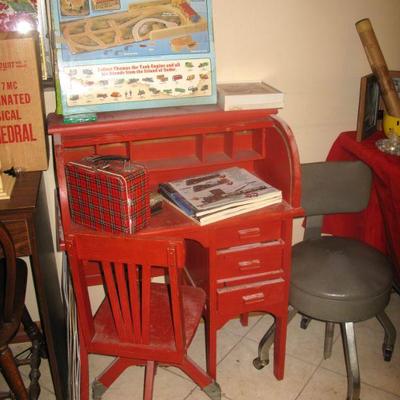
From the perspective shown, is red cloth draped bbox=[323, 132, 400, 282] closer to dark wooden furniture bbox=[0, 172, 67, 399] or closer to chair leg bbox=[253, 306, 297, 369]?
chair leg bbox=[253, 306, 297, 369]

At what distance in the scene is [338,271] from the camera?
1781mm

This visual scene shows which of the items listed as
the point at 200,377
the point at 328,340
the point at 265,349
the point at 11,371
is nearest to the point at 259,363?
the point at 265,349

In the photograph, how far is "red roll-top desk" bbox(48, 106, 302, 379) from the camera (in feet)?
4.95

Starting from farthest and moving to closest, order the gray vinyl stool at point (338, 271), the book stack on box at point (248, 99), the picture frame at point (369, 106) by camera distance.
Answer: the picture frame at point (369, 106) → the gray vinyl stool at point (338, 271) → the book stack on box at point (248, 99)

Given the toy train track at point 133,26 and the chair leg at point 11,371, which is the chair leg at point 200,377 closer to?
the chair leg at point 11,371

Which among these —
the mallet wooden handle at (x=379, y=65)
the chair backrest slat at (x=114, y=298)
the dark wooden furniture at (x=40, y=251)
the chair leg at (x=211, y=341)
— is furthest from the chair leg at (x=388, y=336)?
the dark wooden furniture at (x=40, y=251)

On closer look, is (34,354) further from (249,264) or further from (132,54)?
(132,54)

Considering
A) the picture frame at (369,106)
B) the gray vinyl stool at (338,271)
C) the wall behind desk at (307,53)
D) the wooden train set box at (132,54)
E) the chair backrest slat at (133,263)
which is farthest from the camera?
the picture frame at (369,106)

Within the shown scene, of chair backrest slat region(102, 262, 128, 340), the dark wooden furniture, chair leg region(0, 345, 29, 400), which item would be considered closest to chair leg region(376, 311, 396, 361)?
chair backrest slat region(102, 262, 128, 340)

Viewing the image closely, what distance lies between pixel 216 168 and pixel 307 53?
2.09ft

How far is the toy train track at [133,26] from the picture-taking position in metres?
1.50

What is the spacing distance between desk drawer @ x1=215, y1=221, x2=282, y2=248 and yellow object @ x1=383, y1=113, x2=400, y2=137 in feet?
2.30

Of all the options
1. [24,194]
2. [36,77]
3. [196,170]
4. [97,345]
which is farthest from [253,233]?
[36,77]

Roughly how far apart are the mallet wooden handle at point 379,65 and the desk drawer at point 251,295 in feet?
2.93
